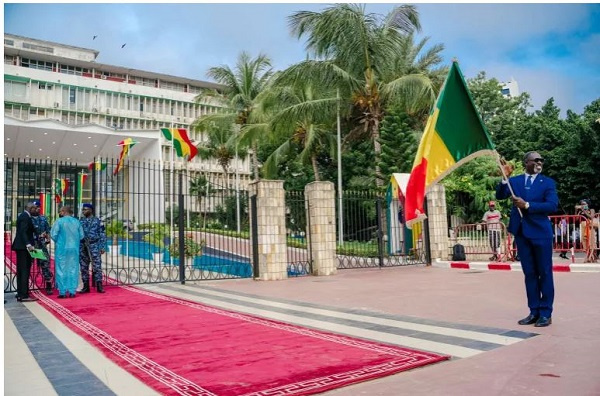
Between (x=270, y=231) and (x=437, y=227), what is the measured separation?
5880mm

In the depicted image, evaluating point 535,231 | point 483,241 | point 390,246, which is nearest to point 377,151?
point 390,246

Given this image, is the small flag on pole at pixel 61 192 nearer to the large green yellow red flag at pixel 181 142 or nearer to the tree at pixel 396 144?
the large green yellow red flag at pixel 181 142

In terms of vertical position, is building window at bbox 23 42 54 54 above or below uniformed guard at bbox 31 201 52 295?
above

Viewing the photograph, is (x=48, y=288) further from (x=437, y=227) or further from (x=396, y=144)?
(x=396, y=144)

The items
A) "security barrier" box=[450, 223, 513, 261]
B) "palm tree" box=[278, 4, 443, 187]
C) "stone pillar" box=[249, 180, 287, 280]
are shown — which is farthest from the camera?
"palm tree" box=[278, 4, 443, 187]

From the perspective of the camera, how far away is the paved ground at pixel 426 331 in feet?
11.0

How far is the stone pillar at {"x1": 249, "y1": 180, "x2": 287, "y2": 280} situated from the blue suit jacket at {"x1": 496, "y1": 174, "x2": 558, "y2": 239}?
694 cm

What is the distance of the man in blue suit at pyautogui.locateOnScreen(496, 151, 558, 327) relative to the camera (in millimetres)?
5074

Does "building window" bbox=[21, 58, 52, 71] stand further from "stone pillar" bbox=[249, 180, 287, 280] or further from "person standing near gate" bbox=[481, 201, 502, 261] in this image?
"person standing near gate" bbox=[481, 201, 502, 261]

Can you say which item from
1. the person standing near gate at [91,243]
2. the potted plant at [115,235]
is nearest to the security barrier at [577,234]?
the person standing near gate at [91,243]

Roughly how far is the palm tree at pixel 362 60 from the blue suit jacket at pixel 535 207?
1389 cm

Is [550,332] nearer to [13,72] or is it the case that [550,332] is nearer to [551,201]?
[551,201]

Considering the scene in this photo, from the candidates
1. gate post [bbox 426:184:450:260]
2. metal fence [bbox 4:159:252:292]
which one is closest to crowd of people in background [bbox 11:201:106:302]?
metal fence [bbox 4:159:252:292]

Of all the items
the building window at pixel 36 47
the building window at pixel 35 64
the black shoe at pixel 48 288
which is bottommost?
the black shoe at pixel 48 288
